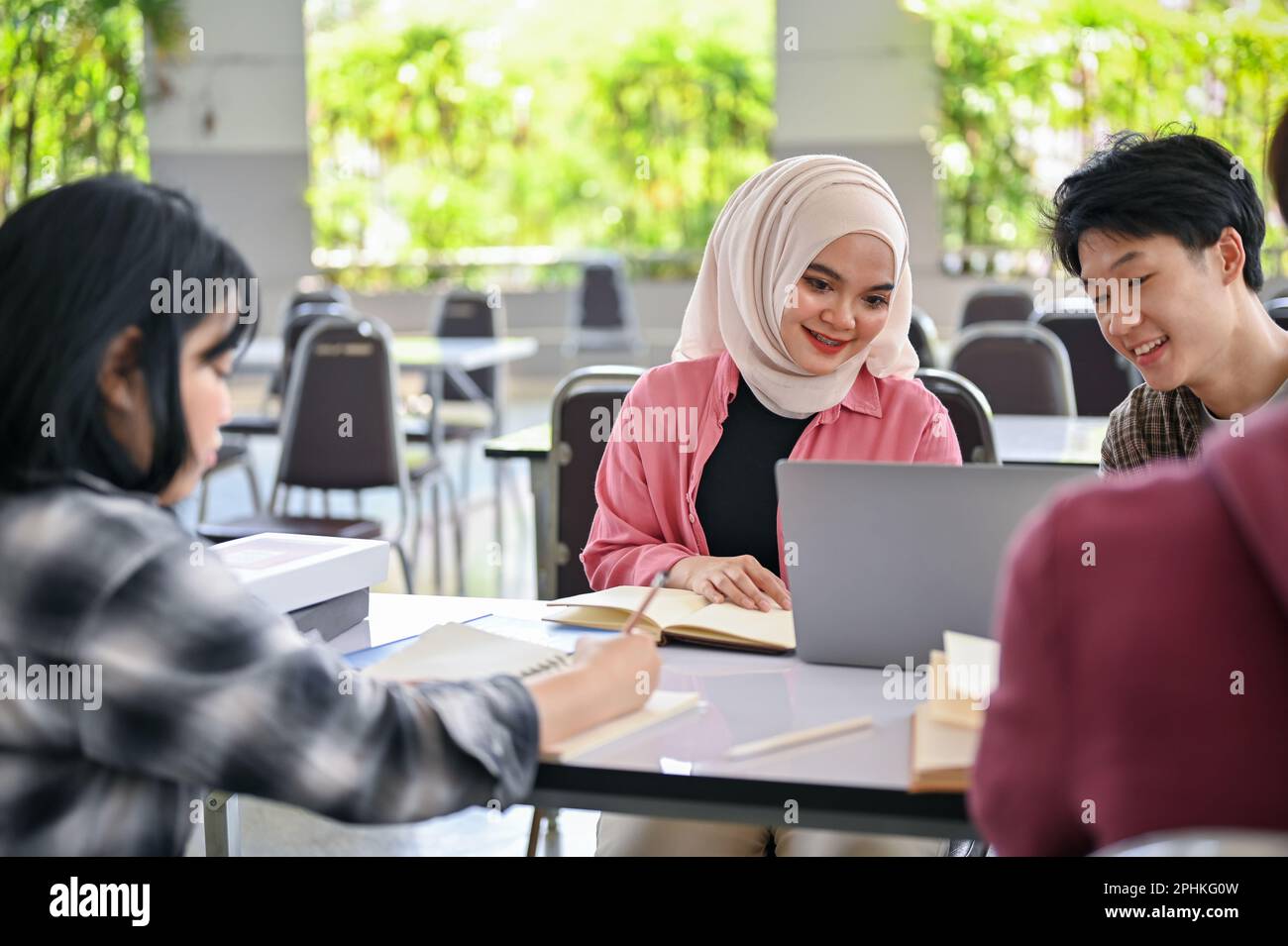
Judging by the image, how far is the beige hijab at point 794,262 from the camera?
194 centimetres

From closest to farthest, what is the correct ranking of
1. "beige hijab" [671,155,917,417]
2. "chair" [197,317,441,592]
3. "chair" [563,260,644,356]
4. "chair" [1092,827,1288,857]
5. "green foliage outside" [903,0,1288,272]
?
"chair" [1092,827,1288,857] → "beige hijab" [671,155,917,417] → "chair" [197,317,441,592] → "green foliage outside" [903,0,1288,272] → "chair" [563,260,644,356]

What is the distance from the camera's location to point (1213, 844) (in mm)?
702

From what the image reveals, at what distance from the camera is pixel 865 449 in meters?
1.95

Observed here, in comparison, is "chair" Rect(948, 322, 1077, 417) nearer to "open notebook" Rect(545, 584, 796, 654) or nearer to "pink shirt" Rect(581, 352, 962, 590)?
"pink shirt" Rect(581, 352, 962, 590)

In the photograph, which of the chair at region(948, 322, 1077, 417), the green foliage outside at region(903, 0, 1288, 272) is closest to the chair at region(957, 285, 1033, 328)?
the chair at region(948, 322, 1077, 417)

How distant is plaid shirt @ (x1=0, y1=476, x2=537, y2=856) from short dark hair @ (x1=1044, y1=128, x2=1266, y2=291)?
1.09 meters

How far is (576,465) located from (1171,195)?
1093 mm

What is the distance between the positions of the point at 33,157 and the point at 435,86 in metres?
3.24

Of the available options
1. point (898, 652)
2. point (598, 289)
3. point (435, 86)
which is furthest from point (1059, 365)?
point (435, 86)

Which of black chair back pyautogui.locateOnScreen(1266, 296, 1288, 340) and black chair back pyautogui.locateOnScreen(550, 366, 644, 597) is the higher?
black chair back pyautogui.locateOnScreen(1266, 296, 1288, 340)

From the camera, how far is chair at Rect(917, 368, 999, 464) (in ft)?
7.37

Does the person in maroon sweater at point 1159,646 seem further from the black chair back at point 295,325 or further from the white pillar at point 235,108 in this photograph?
the white pillar at point 235,108

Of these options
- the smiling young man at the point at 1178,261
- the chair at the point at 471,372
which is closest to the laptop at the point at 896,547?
the smiling young man at the point at 1178,261
